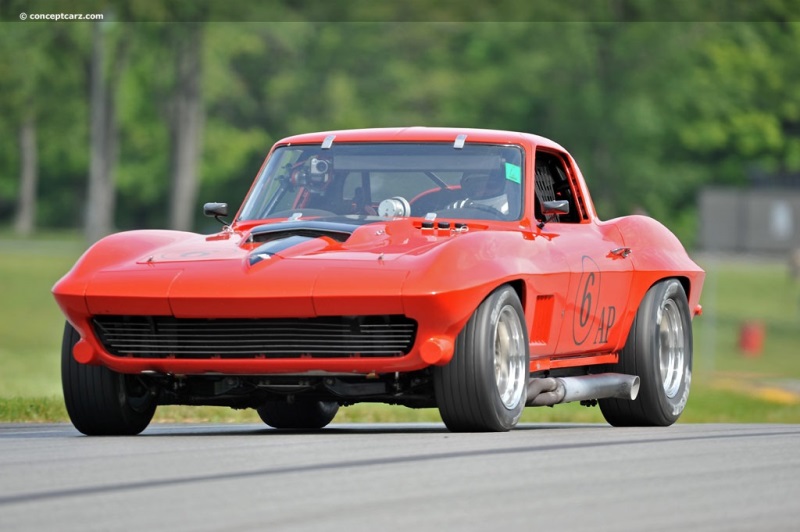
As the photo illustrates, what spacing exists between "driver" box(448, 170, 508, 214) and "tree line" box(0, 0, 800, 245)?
53003 mm

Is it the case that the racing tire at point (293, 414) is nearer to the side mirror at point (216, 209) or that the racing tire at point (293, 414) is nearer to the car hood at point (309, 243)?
the side mirror at point (216, 209)

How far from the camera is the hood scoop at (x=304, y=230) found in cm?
948

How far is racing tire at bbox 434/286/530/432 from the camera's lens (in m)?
8.78

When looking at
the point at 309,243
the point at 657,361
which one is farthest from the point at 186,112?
the point at 309,243

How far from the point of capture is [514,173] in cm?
1047

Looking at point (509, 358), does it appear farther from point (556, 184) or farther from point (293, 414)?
point (293, 414)

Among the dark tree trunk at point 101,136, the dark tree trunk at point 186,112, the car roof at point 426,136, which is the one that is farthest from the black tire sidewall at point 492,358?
the dark tree trunk at point 186,112

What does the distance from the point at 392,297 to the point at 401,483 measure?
1.88 metres

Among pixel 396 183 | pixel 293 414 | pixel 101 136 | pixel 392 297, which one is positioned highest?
pixel 396 183

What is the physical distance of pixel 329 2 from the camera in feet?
226

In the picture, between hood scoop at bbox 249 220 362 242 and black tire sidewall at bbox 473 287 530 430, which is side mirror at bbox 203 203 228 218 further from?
black tire sidewall at bbox 473 287 530 430

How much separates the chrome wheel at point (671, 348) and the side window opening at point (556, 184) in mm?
792

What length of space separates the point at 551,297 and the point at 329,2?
197ft

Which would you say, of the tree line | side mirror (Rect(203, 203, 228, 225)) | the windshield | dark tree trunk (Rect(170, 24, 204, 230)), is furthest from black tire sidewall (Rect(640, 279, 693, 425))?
the tree line
